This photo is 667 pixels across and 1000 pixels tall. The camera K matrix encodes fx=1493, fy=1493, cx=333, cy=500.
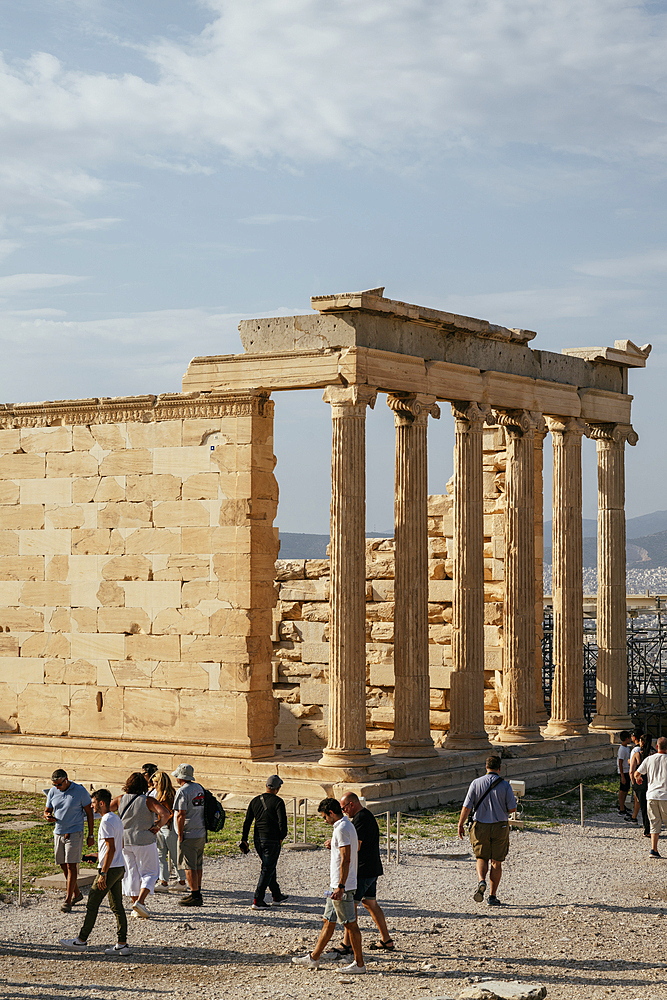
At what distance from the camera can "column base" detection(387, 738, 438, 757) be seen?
936 inches

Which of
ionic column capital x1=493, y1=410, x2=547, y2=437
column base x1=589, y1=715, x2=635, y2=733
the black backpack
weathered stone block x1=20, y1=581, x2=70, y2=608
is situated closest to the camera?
the black backpack

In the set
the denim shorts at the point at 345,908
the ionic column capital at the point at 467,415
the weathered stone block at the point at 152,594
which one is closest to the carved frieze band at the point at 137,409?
the weathered stone block at the point at 152,594

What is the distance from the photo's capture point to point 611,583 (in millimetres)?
30078

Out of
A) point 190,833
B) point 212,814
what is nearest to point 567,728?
point 212,814

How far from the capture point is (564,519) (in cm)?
2873

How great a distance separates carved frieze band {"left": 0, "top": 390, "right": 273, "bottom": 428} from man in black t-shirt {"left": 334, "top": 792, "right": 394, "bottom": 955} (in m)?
9.93

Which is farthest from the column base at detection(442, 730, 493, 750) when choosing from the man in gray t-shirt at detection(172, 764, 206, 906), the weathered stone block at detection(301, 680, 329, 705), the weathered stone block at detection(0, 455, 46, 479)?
the man in gray t-shirt at detection(172, 764, 206, 906)

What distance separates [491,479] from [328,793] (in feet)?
32.4

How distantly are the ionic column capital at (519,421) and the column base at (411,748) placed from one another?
20.5 ft

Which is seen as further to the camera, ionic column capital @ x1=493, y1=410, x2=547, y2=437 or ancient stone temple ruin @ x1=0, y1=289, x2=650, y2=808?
ionic column capital @ x1=493, y1=410, x2=547, y2=437

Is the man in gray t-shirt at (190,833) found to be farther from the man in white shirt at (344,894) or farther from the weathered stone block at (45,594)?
the weathered stone block at (45,594)

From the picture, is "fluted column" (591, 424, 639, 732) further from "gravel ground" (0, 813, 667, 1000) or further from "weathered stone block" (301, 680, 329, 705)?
"gravel ground" (0, 813, 667, 1000)

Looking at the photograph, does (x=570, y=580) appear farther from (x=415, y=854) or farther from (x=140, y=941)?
(x=140, y=941)

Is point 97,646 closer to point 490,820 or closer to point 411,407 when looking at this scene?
point 411,407
